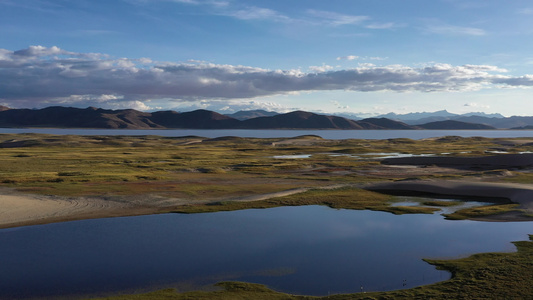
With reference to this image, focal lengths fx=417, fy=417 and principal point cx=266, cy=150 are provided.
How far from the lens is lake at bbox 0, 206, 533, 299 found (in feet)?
71.1

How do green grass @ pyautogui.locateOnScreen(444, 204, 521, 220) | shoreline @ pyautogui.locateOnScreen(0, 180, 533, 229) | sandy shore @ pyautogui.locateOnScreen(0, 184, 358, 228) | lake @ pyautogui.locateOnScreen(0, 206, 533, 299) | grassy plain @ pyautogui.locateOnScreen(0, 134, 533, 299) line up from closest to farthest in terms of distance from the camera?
grassy plain @ pyautogui.locateOnScreen(0, 134, 533, 299) < lake @ pyautogui.locateOnScreen(0, 206, 533, 299) < sandy shore @ pyautogui.locateOnScreen(0, 184, 358, 228) < shoreline @ pyautogui.locateOnScreen(0, 180, 533, 229) < green grass @ pyautogui.locateOnScreen(444, 204, 521, 220)

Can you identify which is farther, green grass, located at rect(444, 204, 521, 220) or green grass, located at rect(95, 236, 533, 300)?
green grass, located at rect(444, 204, 521, 220)

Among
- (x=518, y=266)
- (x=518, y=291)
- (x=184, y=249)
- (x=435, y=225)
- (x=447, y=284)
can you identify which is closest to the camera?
(x=518, y=291)

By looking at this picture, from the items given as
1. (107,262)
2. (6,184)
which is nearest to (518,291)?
(107,262)

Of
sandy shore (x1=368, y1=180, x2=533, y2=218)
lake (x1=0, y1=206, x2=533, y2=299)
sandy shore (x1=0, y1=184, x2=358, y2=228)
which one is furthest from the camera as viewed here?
sandy shore (x1=368, y1=180, x2=533, y2=218)

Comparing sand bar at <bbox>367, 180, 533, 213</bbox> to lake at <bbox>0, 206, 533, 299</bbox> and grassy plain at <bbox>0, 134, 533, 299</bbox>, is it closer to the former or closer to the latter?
grassy plain at <bbox>0, 134, 533, 299</bbox>

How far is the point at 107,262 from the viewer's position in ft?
81.8

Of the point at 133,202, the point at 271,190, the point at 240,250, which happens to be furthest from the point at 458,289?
the point at 271,190

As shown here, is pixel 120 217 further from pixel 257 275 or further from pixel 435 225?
pixel 435 225

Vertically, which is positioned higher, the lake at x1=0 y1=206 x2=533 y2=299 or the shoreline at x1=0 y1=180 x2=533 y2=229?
the shoreline at x1=0 y1=180 x2=533 y2=229

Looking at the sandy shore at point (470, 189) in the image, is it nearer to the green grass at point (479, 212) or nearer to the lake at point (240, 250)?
the green grass at point (479, 212)

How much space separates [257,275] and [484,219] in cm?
2457

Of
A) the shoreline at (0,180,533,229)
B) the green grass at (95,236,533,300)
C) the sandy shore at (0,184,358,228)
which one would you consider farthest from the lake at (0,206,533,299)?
the shoreline at (0,180,533,229)

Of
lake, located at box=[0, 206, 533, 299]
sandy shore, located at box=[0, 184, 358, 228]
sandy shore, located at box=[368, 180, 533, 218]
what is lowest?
lake, located at box=[0, 206, 533, 299]
